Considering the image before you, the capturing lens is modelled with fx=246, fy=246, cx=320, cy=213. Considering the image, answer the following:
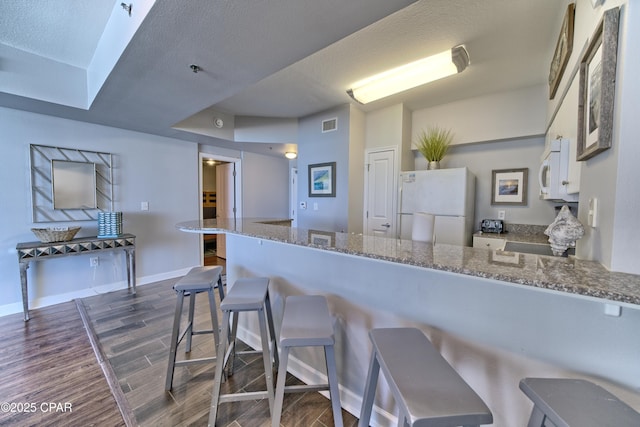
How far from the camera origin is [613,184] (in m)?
0.81

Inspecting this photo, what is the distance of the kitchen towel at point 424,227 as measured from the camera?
1975mm

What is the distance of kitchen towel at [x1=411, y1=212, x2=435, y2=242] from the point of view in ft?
6.48

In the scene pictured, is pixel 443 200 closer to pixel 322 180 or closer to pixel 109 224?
pixel 322 180

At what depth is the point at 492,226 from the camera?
10.1 feet

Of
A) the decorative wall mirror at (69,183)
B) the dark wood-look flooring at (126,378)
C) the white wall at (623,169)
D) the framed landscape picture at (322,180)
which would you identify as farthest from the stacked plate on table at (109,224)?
the white wall at (623,169)

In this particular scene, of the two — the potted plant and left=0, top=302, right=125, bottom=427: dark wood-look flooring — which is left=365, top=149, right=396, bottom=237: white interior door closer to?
the potted plant

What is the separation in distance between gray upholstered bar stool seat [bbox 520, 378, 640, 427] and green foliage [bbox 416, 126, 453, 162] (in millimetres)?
2893

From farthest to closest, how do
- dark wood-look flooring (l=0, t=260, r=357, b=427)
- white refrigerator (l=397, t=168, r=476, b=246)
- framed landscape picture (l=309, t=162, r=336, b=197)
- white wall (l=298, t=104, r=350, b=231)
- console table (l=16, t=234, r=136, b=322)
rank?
1. framed landscape picture (l=309, t=162, r=336, b=197)
2. white wall (l=298, t=104, r=350, b=231)
3. white refrigerator (l=397, t=168, r=476, b=246)
4. console table (l=16, t=234, r=136, b=322)
5. dark wood-look flooring (l=0, t=260, r=357, b=427)

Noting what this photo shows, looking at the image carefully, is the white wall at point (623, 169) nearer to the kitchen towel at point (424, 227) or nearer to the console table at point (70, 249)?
the kitchen towel at point (424, 227)

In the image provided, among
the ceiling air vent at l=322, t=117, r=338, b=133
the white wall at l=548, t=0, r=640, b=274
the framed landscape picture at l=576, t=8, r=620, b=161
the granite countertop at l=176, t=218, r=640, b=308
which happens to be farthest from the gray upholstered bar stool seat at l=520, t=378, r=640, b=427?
the ceiling air vent at l=322, t=117, r=338, b=133

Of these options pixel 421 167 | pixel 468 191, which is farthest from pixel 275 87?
pixel 468 191

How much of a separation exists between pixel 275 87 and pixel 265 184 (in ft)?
8.43

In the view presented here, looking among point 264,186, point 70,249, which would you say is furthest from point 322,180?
point 70,249

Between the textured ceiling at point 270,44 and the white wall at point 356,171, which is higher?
the textured ceiling at point 270,44
